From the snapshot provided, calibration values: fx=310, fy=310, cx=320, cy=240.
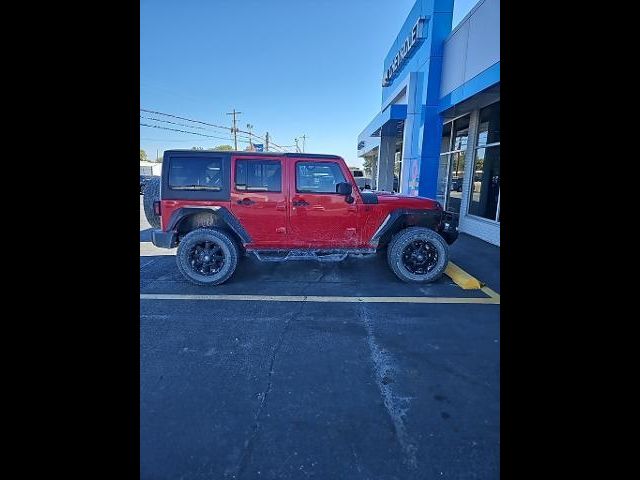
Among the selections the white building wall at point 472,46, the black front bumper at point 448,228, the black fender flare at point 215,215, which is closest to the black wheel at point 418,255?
the black front bumper at point 448,228

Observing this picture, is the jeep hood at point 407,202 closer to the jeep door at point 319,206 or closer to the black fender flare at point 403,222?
the black fender flare at point 403,222

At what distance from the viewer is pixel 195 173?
14.8 ft

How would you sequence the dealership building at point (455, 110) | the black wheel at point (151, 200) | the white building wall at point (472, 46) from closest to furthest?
the black wheel at point (151, 200), the white building wall at point (472, 46), the dealership building at point (455, 110)

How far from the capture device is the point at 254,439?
1.90m

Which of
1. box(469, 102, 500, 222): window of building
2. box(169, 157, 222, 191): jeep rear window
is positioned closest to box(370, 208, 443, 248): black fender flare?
box(169, 157, 222, 191): jeep rear window

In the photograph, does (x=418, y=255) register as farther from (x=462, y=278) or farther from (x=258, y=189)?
(x=258, y=189)

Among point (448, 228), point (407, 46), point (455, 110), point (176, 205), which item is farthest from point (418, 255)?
point (407, 46)

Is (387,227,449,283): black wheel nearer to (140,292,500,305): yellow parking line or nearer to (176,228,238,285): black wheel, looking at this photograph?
(140,292,500,305): yellow parking line

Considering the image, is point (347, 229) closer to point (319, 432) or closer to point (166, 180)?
point (166, 180)

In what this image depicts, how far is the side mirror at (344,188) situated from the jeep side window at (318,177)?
0.15m

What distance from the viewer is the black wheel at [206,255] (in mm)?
4562
